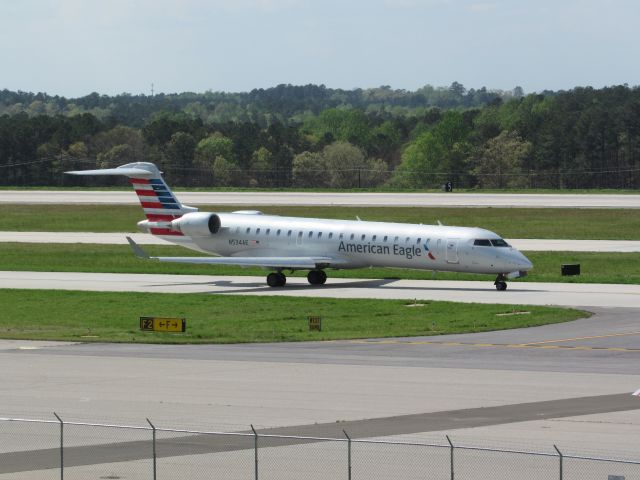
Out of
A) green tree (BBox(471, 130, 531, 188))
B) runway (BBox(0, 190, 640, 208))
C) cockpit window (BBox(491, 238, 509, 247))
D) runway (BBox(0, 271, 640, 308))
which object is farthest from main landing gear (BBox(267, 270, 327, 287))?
green tree (BBox(471, 130, 531, 188))

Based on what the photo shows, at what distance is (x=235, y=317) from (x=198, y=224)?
1570 centimetres

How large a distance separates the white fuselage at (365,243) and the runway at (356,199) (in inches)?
2216

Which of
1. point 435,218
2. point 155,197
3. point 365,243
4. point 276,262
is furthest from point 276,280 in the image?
point 435,218

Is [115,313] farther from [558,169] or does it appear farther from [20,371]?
[558,169]

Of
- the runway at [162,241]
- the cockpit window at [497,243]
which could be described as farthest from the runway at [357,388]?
the runway at [162,241]

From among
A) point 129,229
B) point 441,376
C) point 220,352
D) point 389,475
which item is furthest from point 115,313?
point 129,229

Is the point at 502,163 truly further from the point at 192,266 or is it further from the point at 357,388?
the point at 357,388

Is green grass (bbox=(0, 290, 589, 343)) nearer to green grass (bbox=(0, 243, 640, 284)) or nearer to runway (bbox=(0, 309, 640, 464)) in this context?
runway (bbox=(0, 309, 640, 464))

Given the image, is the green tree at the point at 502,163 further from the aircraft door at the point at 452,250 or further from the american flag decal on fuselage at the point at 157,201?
the aircraft door at the point at 452,250

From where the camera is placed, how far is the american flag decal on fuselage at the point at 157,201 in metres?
68.8

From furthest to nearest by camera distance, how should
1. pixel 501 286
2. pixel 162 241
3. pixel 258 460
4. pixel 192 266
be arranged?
pixel 162 241, pixel 192 266, pixel 501 286, pixel 258 460

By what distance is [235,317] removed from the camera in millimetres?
51250

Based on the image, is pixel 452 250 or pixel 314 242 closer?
pixel 452 250

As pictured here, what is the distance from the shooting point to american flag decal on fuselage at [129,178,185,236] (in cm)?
6875
